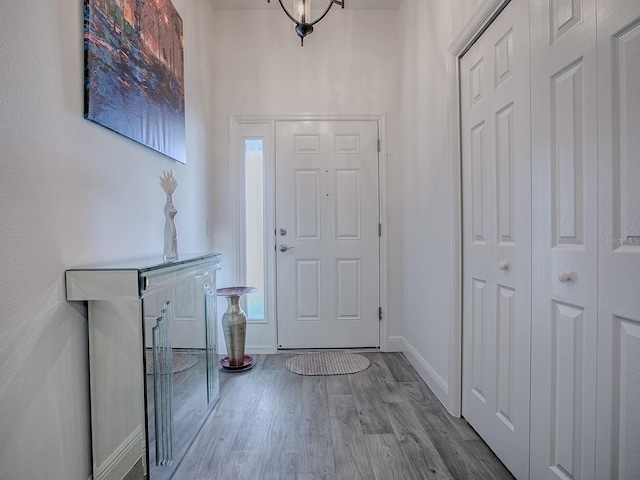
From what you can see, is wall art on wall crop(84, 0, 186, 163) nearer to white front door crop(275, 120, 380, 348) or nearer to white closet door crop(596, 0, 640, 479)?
white front door crop(275, 120, 380, 348)

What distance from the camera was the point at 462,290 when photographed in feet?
6.66

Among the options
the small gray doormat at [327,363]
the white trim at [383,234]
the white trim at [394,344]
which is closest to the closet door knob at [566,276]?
the small gray doormat at [327,363]

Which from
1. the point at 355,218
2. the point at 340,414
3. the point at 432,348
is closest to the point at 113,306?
the point at 340,414

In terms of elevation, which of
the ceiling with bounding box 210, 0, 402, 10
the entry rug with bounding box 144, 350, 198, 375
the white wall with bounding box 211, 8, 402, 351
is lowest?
the entry rug with bounding box 144, 350, 198, 375

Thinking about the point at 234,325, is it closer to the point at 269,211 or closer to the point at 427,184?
the point at 269,211

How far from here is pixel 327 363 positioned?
2900mm

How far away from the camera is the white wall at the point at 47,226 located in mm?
1022

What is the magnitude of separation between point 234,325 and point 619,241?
2.37 metres

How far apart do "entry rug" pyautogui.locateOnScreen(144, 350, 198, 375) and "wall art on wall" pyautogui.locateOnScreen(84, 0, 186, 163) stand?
977mm

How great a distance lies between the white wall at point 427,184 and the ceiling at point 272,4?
16cm

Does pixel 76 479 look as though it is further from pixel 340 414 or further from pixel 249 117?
pixel 249 117

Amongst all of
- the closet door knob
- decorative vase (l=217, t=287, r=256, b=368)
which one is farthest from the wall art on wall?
the closet door knob

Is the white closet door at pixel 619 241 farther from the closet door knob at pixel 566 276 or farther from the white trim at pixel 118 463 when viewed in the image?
the white trim at pixel 118 463

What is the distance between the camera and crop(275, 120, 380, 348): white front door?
10.5ft
